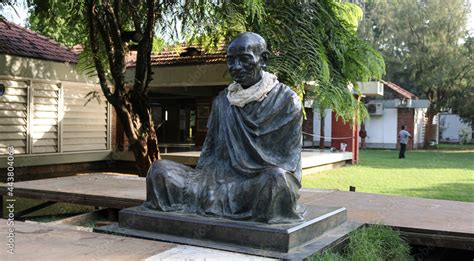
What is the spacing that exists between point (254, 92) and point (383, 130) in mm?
24101

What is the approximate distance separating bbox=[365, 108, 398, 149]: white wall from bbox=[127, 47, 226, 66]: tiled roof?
15571mm

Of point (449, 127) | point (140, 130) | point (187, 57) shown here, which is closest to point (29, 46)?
point (187, 57)

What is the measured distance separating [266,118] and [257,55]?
0.51 metres

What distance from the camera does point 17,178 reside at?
421 inches

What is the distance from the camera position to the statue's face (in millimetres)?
3760

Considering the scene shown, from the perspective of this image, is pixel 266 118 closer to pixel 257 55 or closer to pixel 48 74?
pixel 257 55

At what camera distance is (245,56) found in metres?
3.77

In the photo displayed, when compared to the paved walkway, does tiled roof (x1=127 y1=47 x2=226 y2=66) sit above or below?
above

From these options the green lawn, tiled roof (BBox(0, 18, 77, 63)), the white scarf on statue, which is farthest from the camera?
tiled roof (BBox(0, 18, 77, 63))

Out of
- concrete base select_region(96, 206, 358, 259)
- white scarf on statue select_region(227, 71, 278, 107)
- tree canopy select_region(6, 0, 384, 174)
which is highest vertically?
tree canopy select_region(6, 0, 384, 174)

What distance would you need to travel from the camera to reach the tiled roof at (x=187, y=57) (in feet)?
38.9

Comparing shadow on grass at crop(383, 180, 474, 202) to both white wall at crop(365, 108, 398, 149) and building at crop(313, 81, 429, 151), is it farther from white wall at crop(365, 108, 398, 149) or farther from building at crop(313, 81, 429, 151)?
white wall at crop(365, 108, 398, 149)

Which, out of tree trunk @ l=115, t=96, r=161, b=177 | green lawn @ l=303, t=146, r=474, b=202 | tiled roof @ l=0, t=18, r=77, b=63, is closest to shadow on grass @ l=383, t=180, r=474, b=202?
green lawn @ l=303, t=146, r=474, b=202

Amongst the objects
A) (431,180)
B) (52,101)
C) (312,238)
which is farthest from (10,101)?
(431,180)
